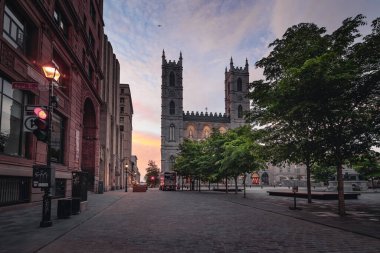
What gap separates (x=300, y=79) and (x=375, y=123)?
3.67 m

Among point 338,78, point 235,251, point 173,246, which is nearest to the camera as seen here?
point 235,251

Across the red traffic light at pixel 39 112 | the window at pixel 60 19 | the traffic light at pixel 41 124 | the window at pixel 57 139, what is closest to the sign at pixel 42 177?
the traffic light at pixel 41 124

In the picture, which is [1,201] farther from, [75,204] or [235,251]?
[235,251]

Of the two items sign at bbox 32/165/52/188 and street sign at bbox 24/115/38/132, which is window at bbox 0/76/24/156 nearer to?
sign at bbox 32/165/52/188

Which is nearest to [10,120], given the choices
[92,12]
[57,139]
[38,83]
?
[38,83]

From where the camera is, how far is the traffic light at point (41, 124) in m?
10.1

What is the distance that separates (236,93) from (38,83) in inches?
4340

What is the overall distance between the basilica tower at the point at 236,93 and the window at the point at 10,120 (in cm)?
10221

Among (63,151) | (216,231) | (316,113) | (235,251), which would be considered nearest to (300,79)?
(316,113)

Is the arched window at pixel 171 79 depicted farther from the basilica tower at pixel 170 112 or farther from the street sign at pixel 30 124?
the street sign at pixel 30 124

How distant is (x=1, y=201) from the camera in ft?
49.2

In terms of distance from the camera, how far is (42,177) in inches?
423

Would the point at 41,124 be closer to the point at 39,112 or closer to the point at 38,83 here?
the point at 39,112

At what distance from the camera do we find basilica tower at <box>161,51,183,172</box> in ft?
360
